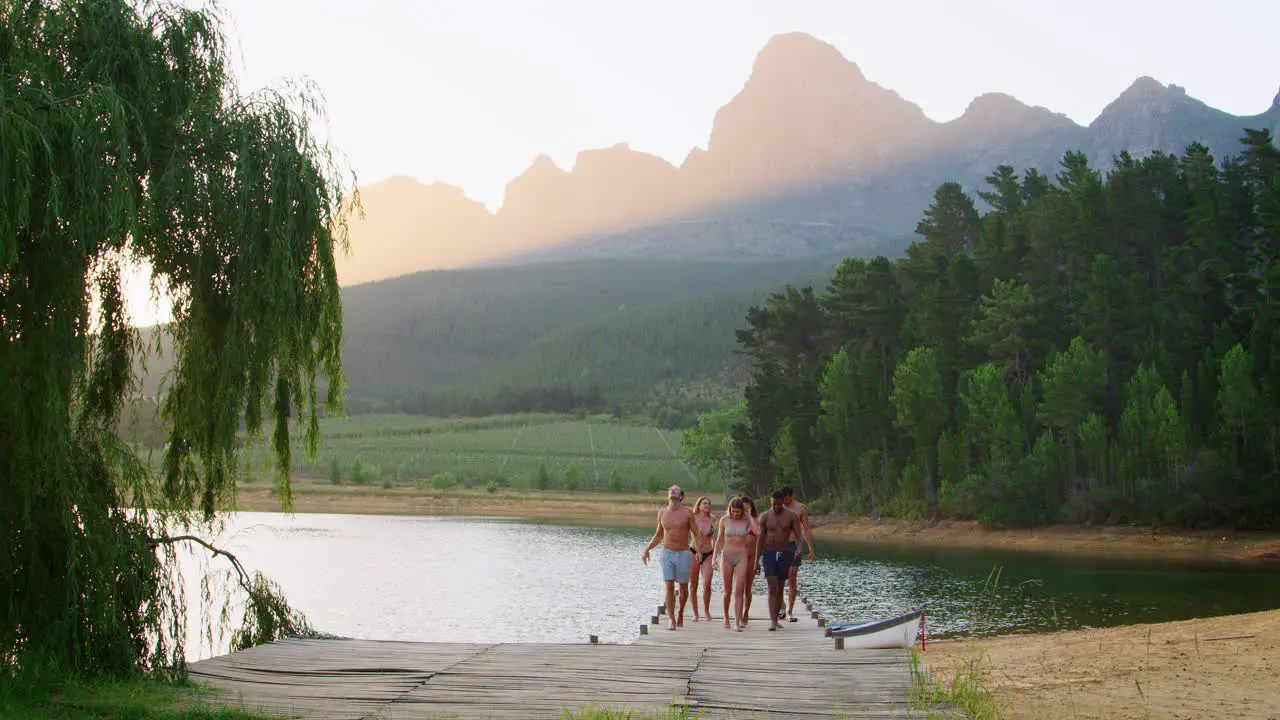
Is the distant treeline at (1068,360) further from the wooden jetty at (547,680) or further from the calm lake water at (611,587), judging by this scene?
the wooden jetty at (547,680)

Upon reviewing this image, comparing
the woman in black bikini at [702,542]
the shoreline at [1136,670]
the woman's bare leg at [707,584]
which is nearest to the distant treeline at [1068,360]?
the shoreline at [1136,670]

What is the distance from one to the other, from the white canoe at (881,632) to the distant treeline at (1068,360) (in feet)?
127

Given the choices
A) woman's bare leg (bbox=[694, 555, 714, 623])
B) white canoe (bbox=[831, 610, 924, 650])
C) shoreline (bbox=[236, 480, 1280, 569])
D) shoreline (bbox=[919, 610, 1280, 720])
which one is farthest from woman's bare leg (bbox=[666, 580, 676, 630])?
shoreline (bbox=[236, 480, 1280, 569])

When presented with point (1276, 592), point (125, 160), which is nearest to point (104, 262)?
point (125, 160)

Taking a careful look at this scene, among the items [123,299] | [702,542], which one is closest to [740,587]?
[702,542]

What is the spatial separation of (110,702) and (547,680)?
4.05m

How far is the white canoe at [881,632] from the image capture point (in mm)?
18617

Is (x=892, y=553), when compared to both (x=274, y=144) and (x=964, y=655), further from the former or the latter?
(x=274, y=144)

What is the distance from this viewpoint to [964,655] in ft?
65.7

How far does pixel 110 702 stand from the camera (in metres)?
10.3

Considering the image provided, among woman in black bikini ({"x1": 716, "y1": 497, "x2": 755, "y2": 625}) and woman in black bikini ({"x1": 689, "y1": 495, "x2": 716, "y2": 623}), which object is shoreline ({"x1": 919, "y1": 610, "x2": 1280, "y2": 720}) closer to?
woman in black bikini ({"x1": 716, "y1": 497, "x2": 755, "y2": 625})

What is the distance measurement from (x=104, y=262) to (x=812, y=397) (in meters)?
66.2

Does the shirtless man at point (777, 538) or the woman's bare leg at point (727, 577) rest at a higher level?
the shirtless man at point (777, 538)

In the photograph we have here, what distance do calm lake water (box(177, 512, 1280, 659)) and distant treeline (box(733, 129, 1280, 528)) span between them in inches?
328
